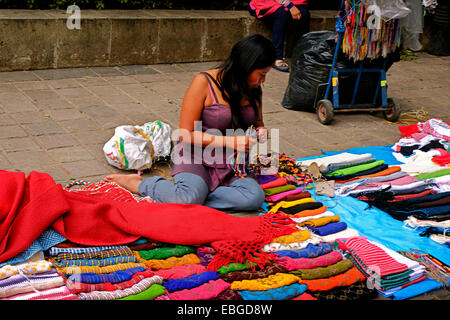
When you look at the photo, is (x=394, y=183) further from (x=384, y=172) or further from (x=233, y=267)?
(x=233, y=267)

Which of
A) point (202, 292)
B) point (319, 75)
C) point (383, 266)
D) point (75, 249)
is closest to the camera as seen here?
point (202, 292)

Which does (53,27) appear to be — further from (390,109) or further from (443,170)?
(443,170)

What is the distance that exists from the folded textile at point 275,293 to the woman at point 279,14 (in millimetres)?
4921

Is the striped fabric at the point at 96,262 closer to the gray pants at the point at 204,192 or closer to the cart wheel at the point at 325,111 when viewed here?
the gray pants at the point at 204,192

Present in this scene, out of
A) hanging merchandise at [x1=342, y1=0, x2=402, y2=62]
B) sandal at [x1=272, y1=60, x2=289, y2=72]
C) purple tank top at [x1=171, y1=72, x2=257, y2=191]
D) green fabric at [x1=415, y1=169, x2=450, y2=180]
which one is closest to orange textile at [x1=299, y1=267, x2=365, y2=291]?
purple tank top at [x1=171, y1=72, x2=257, y2=191]

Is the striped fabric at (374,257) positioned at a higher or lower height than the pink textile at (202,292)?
higher

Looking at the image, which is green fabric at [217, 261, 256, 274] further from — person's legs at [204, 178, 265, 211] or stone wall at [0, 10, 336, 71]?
stone wall at [0, 10, 336, 71]

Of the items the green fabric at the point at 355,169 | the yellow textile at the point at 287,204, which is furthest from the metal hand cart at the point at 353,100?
the yellow textile at the point at 287,204

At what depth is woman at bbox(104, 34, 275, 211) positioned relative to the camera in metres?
3.72

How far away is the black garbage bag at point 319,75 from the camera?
5844mm

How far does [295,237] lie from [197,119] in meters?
1.07

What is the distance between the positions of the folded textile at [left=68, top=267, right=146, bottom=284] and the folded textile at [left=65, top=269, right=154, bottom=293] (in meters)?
0.02

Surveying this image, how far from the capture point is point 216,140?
387 centimetres

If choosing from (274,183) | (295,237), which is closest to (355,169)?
(274,183)
